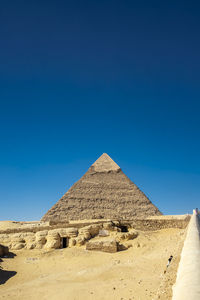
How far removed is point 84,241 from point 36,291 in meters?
5.82

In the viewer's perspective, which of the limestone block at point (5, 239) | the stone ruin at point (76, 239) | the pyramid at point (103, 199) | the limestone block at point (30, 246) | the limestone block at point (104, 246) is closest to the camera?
the limestone block at point (104, 246)

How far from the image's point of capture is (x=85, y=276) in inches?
275

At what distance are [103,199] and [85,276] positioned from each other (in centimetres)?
4389

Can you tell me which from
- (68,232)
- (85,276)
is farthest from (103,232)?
(85,276)

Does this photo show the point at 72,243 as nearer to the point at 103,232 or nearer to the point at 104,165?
the point at 103,232

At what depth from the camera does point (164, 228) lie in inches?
684

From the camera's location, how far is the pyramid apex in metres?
54.0

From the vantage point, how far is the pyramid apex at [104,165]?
54.0m

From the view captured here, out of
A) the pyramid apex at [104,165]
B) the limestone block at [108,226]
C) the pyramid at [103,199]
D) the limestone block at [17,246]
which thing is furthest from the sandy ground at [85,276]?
the pyramid apex at [104,165]

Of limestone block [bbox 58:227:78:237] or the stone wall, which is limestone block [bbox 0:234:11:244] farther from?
limestone block [bbox 58:227:78:237]

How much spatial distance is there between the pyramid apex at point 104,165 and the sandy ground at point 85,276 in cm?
4298

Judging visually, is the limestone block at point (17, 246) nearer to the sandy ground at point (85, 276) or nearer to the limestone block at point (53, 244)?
the sandy ground at point (85, 276)

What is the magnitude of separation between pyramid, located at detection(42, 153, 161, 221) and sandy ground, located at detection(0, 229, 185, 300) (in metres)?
34.5

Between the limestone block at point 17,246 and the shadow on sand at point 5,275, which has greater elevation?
the limestone block at point 17,246
